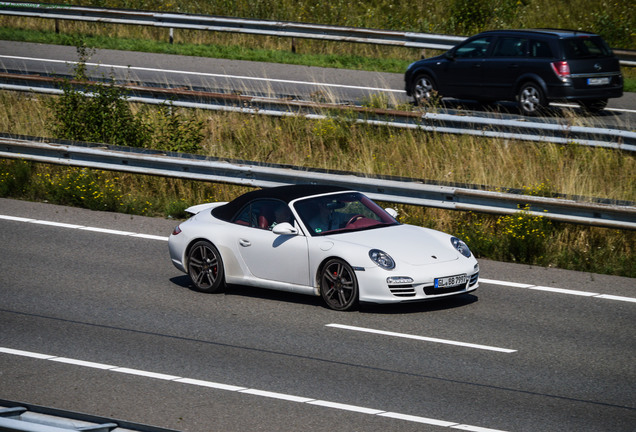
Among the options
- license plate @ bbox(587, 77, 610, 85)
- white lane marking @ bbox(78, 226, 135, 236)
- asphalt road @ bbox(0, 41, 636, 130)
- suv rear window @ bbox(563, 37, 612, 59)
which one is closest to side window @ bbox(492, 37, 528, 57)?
suv rear window @ bbox(563, 37, 612, 59)

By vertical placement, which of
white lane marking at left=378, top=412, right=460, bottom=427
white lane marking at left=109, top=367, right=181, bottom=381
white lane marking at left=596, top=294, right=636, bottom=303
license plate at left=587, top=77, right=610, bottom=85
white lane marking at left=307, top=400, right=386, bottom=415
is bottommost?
white lane marking at left=596, top=294, right=636, bottom=303

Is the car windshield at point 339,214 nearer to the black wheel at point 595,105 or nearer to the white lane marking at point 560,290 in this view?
the white lane marking at point 560,290

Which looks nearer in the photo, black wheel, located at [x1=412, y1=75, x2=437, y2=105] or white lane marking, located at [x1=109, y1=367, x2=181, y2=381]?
white lane marking, located at [x1=109, y1=367, x2=181, y2=381]

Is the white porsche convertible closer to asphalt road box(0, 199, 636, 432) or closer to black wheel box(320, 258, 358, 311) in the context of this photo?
black wheel box(320, 258, 358, 311)

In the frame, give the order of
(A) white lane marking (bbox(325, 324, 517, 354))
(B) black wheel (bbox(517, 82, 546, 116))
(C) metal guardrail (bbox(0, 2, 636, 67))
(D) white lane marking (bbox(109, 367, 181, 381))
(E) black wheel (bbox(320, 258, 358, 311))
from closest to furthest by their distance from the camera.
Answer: (D) white lane marking (bbox(109, 367, 181, 381)), (A) white lane marking (bbox(325, 324, 517, 354)), (E) black wheel (bbox(320, 258, 358, 311)), (B) black wheel (bbox(517, 82, 546, 116)), (C) metal guardrail (bbox(0, 2, 636, 67))

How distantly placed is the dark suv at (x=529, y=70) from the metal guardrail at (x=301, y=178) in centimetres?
539

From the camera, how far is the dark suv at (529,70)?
1942 cm

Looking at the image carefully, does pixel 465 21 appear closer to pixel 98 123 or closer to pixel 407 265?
pixel 98 123

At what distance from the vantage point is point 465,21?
29.9 metres

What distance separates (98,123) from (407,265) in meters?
9.72

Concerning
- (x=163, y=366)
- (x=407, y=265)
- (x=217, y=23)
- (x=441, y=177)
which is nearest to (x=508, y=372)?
(x=407, y=265)

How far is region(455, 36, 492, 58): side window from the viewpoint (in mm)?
21062

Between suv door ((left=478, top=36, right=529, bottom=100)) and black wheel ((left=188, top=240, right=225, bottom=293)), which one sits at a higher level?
suv door ((left=478, top=36, right=529, bottom=100))

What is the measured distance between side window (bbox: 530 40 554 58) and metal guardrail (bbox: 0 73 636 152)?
3.01 m
